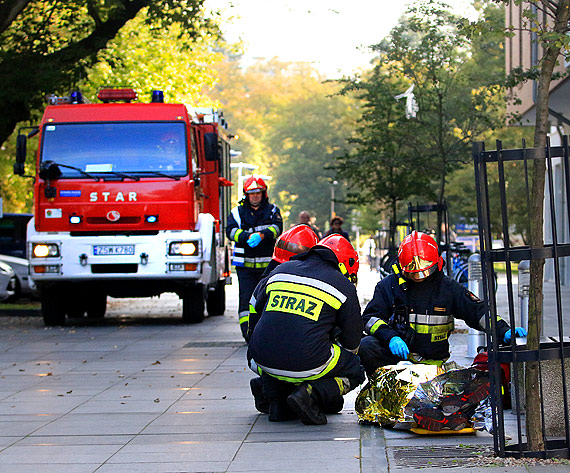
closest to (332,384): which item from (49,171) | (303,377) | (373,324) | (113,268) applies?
(303,377)

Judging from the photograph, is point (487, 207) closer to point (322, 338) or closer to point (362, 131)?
point (322, 338)

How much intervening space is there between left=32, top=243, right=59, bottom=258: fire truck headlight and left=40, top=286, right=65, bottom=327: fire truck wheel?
45.8 inches

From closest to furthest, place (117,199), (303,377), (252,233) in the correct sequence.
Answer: (303,377)
(252,233)
(117,199)

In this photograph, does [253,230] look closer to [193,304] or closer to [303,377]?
[193,304]

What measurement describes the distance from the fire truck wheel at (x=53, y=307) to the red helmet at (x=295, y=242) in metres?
9.00

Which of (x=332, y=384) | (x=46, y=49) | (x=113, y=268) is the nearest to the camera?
(x=332, y=384)

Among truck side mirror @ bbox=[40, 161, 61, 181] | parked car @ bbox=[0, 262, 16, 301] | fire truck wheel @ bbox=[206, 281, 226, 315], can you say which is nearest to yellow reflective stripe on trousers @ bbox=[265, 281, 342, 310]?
truck side mirror @ bbox=[40, 161, 61, 181]

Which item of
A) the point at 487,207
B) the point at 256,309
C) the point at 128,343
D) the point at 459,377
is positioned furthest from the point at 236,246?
the point at 487,207

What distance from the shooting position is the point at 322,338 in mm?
7129

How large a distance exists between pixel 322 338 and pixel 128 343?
286 inches

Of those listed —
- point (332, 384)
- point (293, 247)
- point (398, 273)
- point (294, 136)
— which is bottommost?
point (332, 384)

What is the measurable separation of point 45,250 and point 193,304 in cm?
264

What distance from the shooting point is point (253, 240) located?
12.5 metres

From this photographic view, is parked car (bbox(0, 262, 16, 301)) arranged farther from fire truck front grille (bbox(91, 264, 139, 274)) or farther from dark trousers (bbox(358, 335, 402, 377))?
dark trousers (bbox(358, 335, 402, 377))
